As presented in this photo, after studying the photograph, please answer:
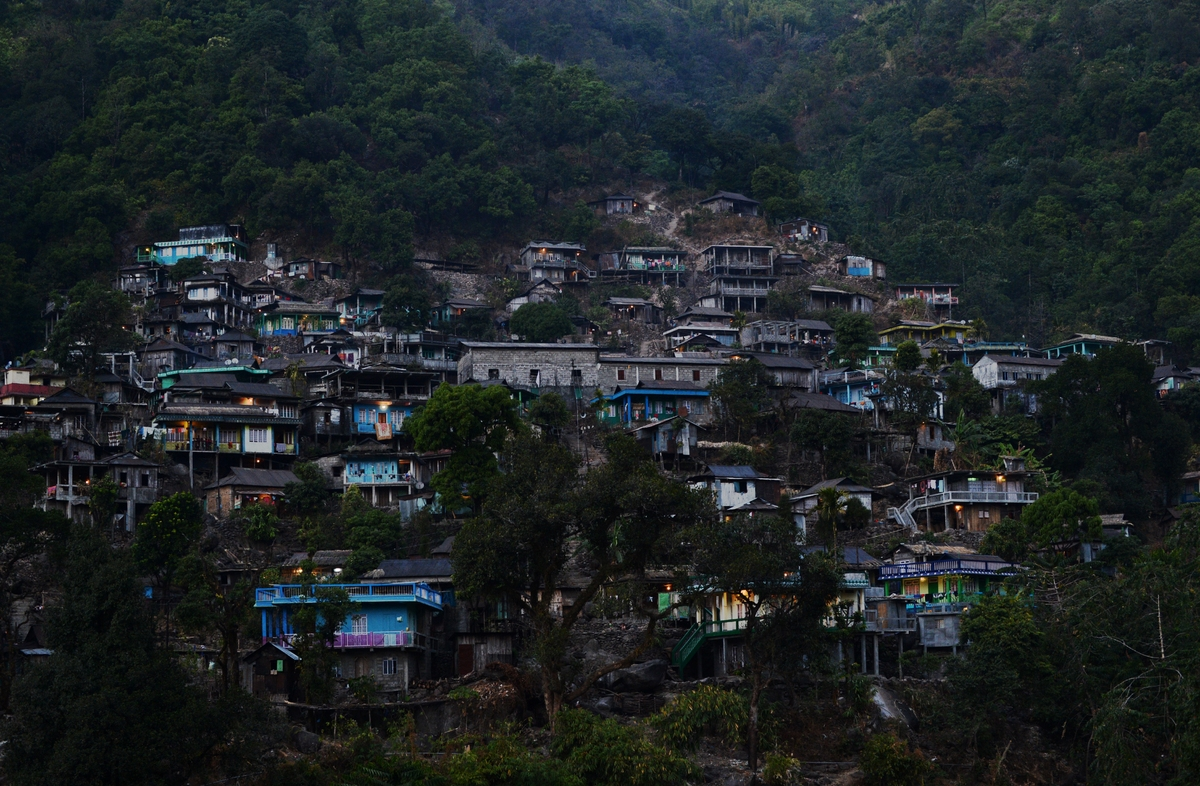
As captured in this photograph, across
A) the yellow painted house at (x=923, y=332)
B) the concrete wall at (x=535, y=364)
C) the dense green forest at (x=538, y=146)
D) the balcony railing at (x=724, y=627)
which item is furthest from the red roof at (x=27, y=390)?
the yellow painted house at (x=923, y=332)

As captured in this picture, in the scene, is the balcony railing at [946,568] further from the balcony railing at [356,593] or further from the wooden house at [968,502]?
the balcony railing at [356,593]

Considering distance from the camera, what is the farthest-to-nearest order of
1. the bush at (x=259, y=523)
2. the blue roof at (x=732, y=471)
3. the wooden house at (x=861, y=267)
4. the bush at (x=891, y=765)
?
the wooden house at (x=861, y=267) → the blue roof at (x=732, y=471) → the bush at (x=259, y=523) → the bush at (x=891, y=765)

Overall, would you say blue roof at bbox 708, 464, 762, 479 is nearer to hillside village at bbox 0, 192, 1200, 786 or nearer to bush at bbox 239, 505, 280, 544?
hillside village at bbox 0, 192, 1200, 786

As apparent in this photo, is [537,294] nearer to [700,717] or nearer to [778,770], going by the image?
[700,717]

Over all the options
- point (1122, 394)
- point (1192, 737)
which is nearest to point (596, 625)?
point (1192, 737)

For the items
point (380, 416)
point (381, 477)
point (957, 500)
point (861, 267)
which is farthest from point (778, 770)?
point (861, 267)

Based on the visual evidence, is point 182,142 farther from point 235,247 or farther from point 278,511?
point 278,511

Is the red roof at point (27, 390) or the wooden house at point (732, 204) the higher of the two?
the wooden house at point (732, 204)
